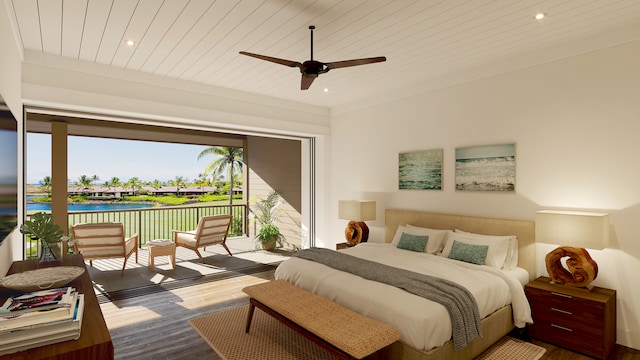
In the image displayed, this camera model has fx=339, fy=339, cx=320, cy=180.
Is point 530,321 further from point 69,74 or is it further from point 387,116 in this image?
point 69,74

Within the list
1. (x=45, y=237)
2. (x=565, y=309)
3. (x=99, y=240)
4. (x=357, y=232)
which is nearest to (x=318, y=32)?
(x=45, y=237)

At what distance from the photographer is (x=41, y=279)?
1.84m

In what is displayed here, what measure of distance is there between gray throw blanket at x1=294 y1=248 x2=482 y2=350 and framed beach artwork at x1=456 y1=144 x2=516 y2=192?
161cm

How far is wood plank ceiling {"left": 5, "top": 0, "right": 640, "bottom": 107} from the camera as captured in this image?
2623mm

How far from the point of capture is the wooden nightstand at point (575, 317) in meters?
2.80

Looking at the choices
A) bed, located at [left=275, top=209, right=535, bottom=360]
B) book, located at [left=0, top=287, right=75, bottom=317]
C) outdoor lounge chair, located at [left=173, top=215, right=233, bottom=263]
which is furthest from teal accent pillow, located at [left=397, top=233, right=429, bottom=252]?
book, located at [left=0, top=287, right=75, bottom=317]

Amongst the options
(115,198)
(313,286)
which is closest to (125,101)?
(313,286)

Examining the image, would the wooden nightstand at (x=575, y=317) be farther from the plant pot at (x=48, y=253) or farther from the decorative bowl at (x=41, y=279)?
the plant pot at (x=48, y=253)

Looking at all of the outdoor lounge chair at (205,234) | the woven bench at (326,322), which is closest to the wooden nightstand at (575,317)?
the woven bench at (326,322)

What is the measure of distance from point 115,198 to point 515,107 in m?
8.54

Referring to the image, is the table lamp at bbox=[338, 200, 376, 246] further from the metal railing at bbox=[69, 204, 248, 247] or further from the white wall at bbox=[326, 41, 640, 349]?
the metal railing at bbox=[69, 204, 248, 247]

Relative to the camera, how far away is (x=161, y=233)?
778 cm

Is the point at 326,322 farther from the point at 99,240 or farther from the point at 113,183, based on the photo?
the point at 113,183

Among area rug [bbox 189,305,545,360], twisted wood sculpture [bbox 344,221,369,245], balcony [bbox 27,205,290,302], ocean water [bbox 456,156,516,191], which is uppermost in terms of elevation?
ocean water [bbox 456,156,516,191]
